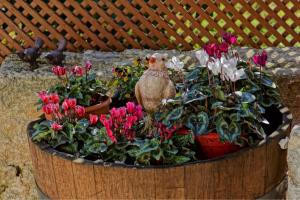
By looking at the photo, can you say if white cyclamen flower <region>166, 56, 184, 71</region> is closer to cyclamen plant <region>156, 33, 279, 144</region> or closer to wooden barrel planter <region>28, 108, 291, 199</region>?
cyclamen plant <region>156, 33, 279, 144</region>

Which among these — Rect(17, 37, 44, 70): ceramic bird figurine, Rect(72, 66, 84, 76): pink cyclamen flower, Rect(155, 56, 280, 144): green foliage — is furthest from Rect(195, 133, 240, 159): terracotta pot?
Rect(17, 37, 44, 70): ceramic bird figurine

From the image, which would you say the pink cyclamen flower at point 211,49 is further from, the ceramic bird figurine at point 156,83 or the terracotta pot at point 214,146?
the terracotta pot at point 214,146

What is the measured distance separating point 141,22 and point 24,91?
831 mm

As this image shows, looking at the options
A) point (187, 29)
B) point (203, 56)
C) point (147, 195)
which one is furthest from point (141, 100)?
point (187, 29)

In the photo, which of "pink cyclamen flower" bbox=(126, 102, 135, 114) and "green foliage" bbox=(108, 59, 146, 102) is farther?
"green foliage" bbox=(108, 59, 146, 102)

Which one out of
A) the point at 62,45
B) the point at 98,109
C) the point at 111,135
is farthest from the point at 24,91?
the point at 111,135

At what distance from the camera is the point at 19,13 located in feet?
12.6

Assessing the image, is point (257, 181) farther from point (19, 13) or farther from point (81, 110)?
point (19, 13)

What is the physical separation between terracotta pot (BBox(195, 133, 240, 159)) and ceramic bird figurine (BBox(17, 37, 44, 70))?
1.43m

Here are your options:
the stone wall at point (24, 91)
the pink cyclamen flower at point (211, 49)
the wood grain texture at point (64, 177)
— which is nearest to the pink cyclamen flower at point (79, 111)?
the wood grain texture at point (64, 177)

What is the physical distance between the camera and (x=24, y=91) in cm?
351

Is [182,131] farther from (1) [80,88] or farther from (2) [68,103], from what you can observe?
(1) [80,88]

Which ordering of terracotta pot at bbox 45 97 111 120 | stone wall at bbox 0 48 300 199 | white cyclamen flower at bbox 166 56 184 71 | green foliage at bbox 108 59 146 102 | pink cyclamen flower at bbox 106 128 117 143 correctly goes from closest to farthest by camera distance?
1. pink cyclamen flower at bbox 106 128 117 143
2. white cyclamen flower at bbox 166 56 184 71
3. terracotta pot at bbox 45 97 111 120
4. green foliage at bbox 108 59 146 102
5. stone wall at bbox 0 48 300 199

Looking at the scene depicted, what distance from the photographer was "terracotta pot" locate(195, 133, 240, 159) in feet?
7.98
